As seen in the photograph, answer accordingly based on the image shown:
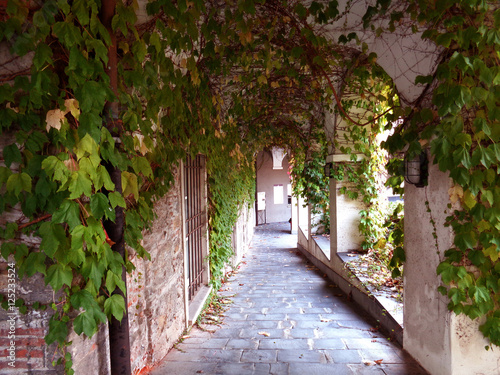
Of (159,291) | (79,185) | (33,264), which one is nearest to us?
(79,185)

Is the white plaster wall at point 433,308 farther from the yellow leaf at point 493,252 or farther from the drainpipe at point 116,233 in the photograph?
the drainpipe at point 116,233

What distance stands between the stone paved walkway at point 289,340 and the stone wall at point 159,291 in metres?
0.21

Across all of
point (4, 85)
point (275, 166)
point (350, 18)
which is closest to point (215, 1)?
point (350, 18)

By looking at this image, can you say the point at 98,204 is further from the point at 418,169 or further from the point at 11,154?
the point at 418,169

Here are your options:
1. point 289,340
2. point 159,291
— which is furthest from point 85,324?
point 289,340

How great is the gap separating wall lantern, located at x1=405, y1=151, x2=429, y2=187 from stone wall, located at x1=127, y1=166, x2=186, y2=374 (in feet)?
7.37

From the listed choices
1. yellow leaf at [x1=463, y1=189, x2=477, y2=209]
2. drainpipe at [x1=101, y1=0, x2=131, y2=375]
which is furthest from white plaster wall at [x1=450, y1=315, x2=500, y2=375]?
drainpipe at [x1=101, y1=0, x2=131, y2=375]

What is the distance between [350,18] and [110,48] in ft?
8.39

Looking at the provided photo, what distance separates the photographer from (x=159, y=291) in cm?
312

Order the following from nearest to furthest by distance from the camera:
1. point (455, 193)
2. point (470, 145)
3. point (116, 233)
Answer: point (116, 233), point (470, 145), point (455, 193)

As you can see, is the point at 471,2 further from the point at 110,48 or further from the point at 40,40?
the point at 40,40

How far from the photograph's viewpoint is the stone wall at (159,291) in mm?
2648

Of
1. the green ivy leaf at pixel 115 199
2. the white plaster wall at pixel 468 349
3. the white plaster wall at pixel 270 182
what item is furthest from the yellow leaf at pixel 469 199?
the white plaster wall at pixel 270 182

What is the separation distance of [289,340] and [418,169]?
2.22 meters
